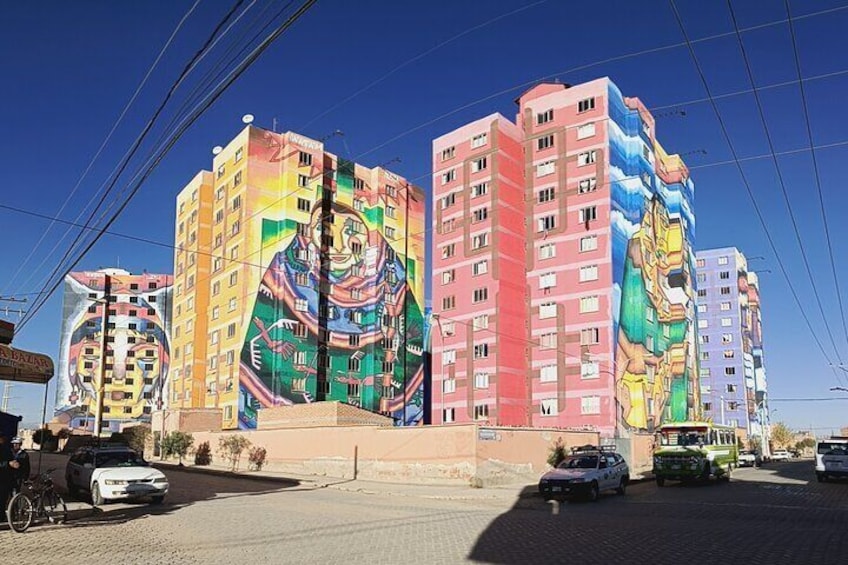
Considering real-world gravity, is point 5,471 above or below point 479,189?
below

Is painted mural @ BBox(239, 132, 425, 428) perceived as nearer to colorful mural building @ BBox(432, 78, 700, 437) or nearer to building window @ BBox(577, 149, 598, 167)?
colorful mural building @ BBox(432, 78, 700, 437)

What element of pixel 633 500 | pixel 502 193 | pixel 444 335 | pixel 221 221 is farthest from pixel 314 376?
pixel 633 500

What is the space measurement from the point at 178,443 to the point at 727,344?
8804 cm

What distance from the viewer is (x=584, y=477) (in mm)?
24828

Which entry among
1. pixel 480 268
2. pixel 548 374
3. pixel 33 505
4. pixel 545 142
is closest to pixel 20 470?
pixel 33 505

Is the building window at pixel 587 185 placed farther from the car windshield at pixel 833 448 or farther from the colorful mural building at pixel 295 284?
the car windshield at pixel 833 448

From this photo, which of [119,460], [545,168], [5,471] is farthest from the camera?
[545,168]

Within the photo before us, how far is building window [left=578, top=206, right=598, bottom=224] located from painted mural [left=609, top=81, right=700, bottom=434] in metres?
1.44

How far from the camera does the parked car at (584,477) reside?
24.7 metres

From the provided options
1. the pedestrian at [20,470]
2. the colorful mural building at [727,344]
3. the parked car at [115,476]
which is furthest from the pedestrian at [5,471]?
the colorful mural building at [727,344]

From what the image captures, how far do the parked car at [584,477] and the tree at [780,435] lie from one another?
12418 cm

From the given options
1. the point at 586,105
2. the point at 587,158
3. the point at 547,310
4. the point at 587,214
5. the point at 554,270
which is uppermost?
the point at 586,105

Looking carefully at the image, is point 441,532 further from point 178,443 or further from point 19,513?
point 178,443

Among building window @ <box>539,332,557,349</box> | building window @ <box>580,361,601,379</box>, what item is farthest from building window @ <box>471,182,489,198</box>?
building window @ <box>580,361,601,379</box>
